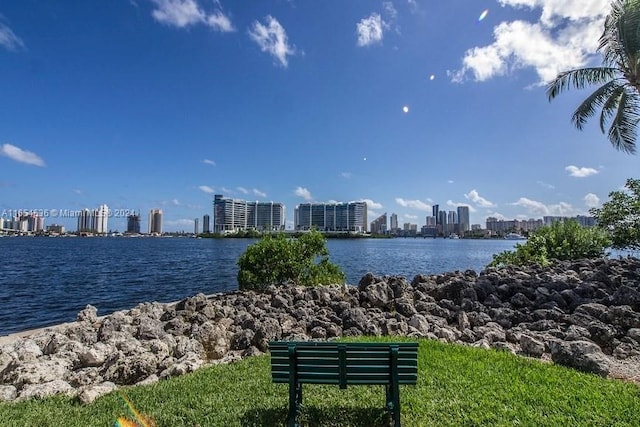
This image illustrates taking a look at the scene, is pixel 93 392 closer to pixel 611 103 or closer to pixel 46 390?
pixel 46 390

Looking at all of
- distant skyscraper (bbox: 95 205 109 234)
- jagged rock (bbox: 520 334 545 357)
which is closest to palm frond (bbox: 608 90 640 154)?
jagged rock (bbox: 520 334 545 357)

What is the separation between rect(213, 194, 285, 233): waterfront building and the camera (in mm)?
157250

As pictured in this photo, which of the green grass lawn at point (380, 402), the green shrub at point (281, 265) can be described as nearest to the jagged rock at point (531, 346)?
the green grass lawn at point (380, 402)

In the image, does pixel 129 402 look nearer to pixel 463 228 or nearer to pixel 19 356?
A: pixel 19 356

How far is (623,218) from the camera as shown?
18.0m

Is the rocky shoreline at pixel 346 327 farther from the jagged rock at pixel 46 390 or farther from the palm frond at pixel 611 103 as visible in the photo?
the palm frond at pixel 611 103

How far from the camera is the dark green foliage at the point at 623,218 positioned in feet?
57.8

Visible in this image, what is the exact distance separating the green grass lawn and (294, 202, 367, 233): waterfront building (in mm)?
146347

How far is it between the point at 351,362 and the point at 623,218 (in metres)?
20.7

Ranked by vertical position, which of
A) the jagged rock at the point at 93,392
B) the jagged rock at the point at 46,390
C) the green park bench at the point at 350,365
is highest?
the green park bench at the point at 350,365

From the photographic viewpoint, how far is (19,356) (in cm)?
706

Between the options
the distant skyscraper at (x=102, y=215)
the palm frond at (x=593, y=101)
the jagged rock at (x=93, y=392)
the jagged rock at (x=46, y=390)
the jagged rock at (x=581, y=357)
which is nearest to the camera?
the jagged rock at (x=93, y=392)

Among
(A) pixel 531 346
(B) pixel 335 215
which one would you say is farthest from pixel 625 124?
(B) pixel 335 215

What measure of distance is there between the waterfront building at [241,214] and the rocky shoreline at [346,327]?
143570mm
